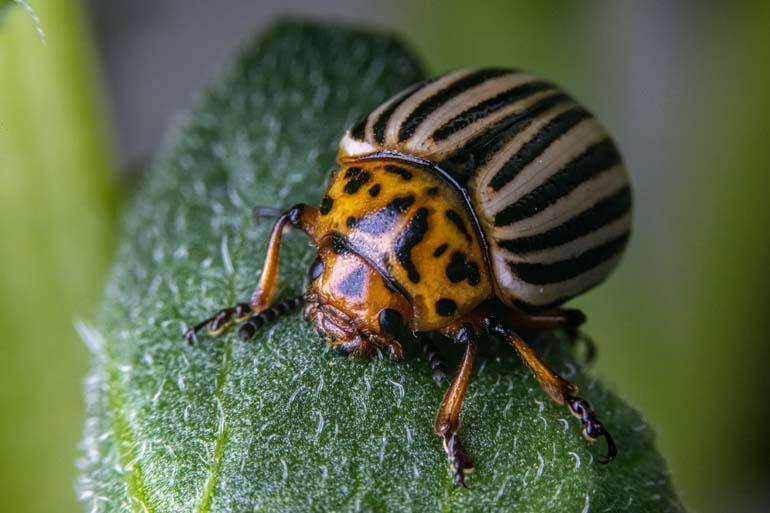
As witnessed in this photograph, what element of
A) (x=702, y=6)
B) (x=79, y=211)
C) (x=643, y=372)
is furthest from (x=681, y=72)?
(x=79, y=211)

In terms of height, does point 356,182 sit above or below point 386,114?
below

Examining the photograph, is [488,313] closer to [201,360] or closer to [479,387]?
[479,387]

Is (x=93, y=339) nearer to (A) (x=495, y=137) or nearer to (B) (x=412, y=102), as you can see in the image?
(B) (x=412, y=102)

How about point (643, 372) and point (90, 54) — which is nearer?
point (90, 54)

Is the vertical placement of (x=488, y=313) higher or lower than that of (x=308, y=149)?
lower

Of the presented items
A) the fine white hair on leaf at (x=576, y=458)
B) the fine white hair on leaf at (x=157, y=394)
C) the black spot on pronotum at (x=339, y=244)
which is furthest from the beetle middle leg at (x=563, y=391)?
the fine white hair on leaf at (x=157, y=394)

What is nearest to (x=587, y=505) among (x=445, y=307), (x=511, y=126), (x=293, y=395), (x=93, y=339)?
(x=445, y=307)
